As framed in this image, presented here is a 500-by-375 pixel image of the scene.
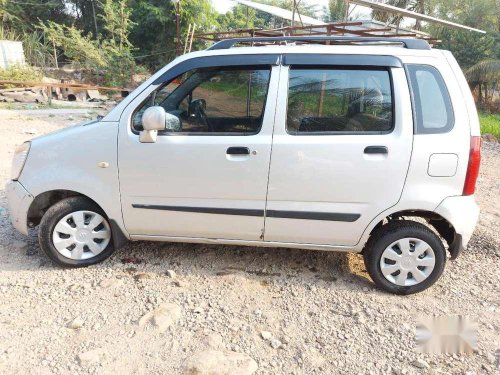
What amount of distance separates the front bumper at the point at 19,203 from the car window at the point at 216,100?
1.07 metres

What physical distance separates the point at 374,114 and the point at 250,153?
93cm

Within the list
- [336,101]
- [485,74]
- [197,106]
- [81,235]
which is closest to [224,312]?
[81,235]

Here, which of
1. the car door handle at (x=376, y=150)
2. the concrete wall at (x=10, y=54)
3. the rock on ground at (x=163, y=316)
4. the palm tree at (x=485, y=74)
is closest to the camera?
the rock on ground at (x=163, y=316)

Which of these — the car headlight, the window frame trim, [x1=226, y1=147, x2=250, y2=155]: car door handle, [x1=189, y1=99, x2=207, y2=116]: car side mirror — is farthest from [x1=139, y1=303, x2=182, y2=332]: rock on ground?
the window frame trim

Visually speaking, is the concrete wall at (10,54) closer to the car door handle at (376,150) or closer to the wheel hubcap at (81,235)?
the wheel hubcap at (81,235)

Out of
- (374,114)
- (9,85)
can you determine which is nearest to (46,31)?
(9,85)

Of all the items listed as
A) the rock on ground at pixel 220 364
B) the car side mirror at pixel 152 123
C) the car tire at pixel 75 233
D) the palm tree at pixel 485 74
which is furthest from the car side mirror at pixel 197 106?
the palm tree at pixel 485 74

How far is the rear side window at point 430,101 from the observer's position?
8.50ft

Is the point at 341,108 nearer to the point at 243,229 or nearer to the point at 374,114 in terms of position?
the point at 374,114

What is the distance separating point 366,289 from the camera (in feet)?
9.70

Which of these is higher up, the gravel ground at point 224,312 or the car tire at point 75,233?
the car tire at point 75,233

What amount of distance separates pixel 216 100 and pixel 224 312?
5.19 ft

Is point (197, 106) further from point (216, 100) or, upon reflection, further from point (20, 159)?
point (20, 159)

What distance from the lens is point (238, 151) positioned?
270 cm
